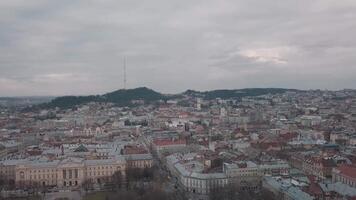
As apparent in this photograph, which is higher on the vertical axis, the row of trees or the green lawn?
the row of trees

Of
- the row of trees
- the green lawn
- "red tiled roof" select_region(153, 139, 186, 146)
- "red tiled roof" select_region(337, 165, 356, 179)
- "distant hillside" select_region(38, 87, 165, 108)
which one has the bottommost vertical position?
the green lawn

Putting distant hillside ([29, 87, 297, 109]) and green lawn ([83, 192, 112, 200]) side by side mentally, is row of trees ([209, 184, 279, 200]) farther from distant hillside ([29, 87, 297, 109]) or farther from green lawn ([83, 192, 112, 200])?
distant hillside ([29, 87, 297, 109])

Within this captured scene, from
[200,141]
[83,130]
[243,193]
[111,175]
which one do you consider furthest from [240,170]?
[83,130]

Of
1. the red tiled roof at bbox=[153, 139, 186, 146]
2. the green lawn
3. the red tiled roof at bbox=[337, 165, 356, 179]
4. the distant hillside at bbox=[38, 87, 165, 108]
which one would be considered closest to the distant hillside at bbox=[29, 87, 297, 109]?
the distant hillside at bbox=[38, 87, 165, 108]

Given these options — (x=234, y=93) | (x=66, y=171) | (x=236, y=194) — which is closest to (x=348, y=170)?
(x=236, y=194)

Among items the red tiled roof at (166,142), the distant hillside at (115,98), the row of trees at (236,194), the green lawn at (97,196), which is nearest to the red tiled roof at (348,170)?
the row of trees at (236,194)

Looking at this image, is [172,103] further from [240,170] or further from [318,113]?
[240,170]

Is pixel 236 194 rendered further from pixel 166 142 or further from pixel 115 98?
pixel 115 98

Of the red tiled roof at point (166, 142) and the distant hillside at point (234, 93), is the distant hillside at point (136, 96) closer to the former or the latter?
the distant hillside at point (234, 93)
